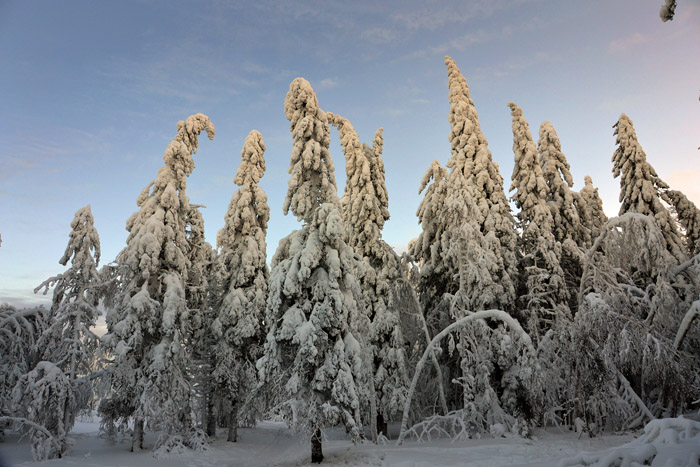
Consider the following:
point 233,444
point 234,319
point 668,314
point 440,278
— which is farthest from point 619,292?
point 233,444

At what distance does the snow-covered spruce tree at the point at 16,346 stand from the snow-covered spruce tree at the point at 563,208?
26.7m

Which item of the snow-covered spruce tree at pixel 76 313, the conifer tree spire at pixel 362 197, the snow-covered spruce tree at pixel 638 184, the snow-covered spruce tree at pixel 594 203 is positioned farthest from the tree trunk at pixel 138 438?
the snow-covered spruce tree at pixel 594 203

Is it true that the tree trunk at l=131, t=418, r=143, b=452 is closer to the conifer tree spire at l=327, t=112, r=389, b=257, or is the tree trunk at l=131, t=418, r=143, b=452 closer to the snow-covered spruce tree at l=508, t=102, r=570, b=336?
the conifer tree spire at l=327, t=112, r=389, b=257

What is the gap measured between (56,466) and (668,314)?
70.6ft

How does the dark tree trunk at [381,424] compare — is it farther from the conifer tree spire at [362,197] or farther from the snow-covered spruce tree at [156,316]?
the snow-covered spruce tree at [156,316]

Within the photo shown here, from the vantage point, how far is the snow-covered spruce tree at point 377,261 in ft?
64.0

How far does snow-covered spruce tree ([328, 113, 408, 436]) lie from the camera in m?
19.5

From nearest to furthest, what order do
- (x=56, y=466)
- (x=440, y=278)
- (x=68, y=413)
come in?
1. (x=56, y=466)
2. (x=68, y=413)
3. (x=440, y=278)

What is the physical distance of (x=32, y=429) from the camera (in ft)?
48.7

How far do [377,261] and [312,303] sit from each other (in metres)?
7.47

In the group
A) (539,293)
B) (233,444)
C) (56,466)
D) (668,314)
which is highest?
(539,293)

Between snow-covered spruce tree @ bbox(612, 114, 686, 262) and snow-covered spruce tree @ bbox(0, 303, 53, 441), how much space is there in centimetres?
3040

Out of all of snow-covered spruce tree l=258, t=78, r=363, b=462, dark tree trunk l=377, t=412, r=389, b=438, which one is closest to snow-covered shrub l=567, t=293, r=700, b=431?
snow-covered spruce tree l=258, t=78, r=363, b=462

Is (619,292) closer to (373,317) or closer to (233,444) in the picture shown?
(373,317)
